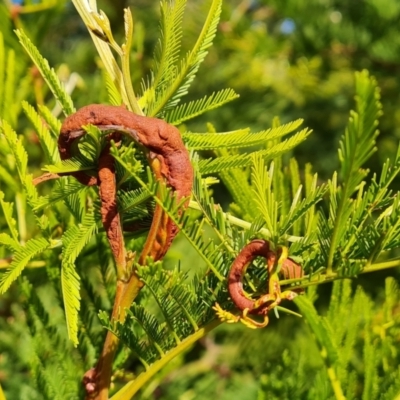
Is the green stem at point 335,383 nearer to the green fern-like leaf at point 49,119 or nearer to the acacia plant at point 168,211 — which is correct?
the acacia plant at point 168,211

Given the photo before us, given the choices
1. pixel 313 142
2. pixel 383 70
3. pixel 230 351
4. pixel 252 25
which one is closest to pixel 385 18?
pixel 383 70

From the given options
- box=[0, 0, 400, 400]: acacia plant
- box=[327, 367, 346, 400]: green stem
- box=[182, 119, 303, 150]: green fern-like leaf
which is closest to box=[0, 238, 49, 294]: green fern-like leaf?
box=[0, 0, 400, 400]: acacia plant

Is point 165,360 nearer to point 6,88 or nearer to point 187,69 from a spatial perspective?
point 187,69

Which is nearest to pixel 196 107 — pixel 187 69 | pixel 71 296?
pixel 187 69

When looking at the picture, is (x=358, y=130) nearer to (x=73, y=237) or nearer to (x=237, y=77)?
(x=73, y=237)

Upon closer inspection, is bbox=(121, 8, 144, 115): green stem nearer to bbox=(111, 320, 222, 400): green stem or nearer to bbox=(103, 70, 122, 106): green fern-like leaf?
bbox=(103, 70, 122, 106): green fern-like leaf

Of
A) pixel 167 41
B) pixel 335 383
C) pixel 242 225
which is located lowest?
pixel 335 383
